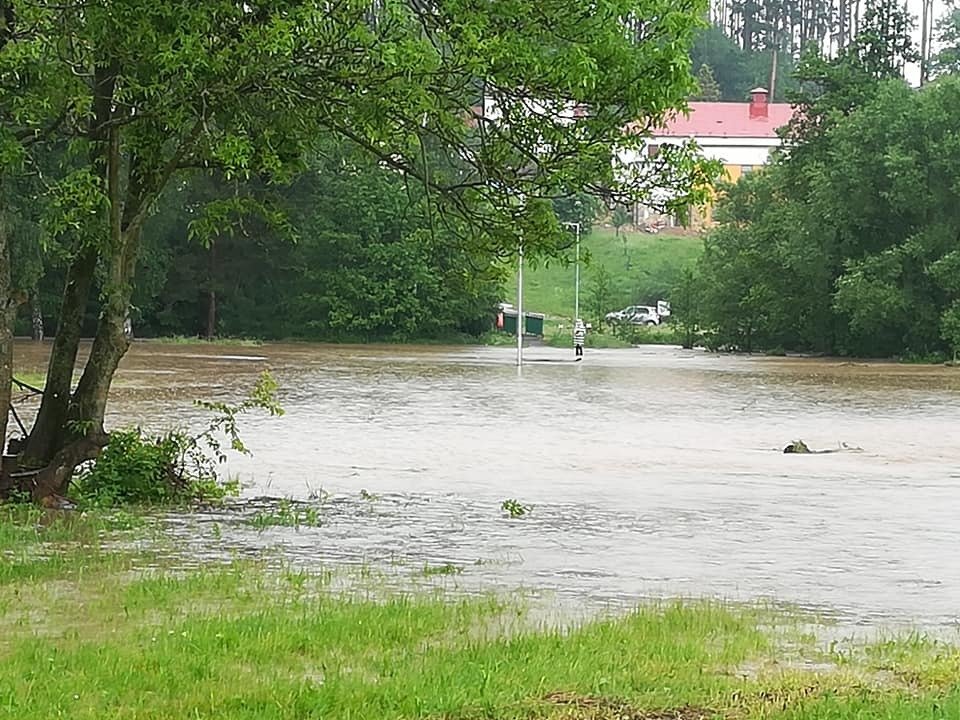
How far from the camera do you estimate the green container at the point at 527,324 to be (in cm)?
9819

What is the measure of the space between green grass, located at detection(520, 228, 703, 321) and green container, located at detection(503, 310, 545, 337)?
6.12 meters

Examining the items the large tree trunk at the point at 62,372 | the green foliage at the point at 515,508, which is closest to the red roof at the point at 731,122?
the green foliage at the point at 515,508

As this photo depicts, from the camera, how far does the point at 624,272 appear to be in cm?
11556

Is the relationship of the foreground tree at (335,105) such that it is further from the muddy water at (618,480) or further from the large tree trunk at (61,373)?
the muddy water at (618,480)

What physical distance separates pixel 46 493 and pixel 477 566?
549 centimetres

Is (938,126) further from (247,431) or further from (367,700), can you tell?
(367,700)

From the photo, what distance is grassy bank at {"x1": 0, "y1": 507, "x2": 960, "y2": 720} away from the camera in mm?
6652

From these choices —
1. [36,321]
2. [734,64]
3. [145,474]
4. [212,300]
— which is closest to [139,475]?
[145,474]

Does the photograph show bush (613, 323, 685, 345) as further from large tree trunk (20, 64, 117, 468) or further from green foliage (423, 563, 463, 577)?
green foliage (423, 563, 463, 577)

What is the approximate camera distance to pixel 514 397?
4222 centimetres

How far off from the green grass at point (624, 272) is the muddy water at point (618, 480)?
5856cm

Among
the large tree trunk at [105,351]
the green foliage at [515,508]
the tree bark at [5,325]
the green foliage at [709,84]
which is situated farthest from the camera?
the green foliage at [709,84]

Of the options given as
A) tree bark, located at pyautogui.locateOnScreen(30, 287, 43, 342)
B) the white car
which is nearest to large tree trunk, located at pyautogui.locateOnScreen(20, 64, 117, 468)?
tree bark, located at pyautogui.locateOnScreen(30, 287, 43, 342)

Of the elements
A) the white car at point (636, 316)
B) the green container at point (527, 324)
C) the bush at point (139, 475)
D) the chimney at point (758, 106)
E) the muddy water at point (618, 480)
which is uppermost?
the chimney at point (758, 106)
